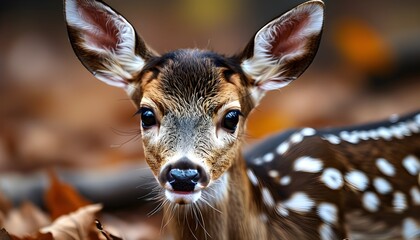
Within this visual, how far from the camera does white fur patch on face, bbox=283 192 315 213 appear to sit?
4.18 m

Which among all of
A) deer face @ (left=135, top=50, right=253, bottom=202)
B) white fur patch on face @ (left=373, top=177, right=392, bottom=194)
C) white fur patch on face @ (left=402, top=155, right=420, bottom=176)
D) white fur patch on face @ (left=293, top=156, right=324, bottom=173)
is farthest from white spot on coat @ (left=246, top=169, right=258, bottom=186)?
white fur patch on face @ (left=402, top=155, right=420, bottom=176)

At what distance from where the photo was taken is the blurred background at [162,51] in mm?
7660

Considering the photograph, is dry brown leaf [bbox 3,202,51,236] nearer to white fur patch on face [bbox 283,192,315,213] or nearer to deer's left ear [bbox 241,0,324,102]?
white fur patch on face [bbox 283,192,315,213]

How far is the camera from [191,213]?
3844mm

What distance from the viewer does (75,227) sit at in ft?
14.4

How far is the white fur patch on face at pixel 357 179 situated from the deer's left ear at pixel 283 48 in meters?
0.65

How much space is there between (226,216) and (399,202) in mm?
974

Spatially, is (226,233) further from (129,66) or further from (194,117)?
(129,66)

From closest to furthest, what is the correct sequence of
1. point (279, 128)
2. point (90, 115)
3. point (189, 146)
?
point (189, 146) < point (279, 128) < point (90, 115)

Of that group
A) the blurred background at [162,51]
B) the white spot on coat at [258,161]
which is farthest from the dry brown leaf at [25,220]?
the white spot on coat at [258,161]

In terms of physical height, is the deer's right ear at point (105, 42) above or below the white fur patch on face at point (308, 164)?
above

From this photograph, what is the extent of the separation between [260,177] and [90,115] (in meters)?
5.00

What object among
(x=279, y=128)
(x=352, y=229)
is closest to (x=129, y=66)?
(x=352, y=229)

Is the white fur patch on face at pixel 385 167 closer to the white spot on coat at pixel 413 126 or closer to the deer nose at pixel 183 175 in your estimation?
the white spot on coat at pixel 413 126
